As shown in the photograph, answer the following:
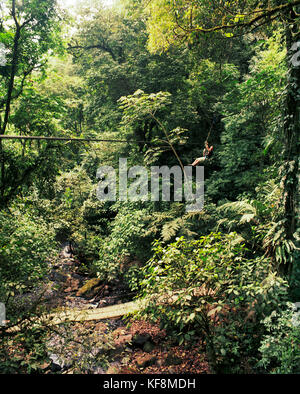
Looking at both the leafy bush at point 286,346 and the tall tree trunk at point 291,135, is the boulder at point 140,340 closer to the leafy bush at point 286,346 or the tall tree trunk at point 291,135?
the leafy bush at point 286,346

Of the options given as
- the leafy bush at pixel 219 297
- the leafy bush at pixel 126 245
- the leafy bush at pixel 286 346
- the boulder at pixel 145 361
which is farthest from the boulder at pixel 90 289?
the leafy bush at pixel 286 346

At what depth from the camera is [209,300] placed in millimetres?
2625

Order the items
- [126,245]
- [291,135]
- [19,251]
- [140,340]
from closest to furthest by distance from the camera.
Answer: [291,135], [19,251], [140,340], [126,245]

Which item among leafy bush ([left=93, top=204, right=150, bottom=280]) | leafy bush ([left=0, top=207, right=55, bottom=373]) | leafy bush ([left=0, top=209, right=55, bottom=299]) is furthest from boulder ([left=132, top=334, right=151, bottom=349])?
leafy bush ([left=0, top=209, right=55, bottom=299])

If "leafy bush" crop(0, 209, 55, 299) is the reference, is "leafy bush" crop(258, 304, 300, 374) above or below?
below

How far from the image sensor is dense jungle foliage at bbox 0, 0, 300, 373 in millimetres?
2516

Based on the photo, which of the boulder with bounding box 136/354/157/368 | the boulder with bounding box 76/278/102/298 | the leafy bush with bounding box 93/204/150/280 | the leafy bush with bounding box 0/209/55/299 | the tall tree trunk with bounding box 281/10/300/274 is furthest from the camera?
the boulder with bounding box 76/278/102/298

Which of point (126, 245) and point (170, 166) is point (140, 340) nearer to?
point (126, 245)

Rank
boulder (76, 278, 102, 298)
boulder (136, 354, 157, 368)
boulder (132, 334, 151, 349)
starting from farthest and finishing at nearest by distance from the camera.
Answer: boulder (76, 278, 102, 298), boulder (132, 334, 151, 349), boulder (136, 354, 157, 368)

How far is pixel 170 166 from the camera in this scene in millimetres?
6297

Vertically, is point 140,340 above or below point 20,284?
below

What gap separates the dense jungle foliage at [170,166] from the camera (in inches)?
99.0

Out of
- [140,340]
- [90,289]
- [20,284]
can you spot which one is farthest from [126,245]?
[20,284]

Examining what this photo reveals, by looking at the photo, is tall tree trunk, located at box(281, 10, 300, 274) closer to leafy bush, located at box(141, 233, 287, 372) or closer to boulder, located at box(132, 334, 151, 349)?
leafy bush, located at box(141, 233, 287, 372)
